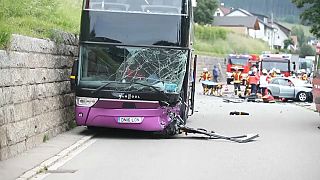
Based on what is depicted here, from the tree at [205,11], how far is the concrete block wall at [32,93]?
81013 mm

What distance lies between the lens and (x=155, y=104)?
14.8 m

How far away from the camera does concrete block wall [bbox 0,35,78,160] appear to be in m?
11.0

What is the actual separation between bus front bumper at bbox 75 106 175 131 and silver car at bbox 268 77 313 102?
24545mm

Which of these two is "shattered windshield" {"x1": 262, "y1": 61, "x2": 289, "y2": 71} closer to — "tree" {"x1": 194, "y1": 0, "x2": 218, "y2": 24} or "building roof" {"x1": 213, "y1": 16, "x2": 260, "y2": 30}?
"tree" {"x1": 194, "y1": 0, "x2": 218, "y2": 24}

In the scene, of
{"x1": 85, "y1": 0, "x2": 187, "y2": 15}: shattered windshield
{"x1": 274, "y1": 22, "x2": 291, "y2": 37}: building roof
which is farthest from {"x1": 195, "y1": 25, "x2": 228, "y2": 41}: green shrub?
{"x1": 274, "y1": 22, "x2": 291, "y2": 37}: building roof

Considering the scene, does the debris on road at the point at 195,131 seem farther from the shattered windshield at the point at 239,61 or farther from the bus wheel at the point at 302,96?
the shattered windshield at the point at 239,61

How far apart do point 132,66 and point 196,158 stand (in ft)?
11.5

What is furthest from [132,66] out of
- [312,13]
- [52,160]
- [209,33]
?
[209,33]

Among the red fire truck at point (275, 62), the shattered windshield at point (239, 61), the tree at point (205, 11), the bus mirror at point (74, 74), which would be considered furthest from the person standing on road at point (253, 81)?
the tree at point (205, 11)

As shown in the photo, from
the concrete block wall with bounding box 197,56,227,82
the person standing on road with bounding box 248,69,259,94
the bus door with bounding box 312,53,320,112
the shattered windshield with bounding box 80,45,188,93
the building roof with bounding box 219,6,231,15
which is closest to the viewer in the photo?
the shattered windshield with bounding box 80,45,188,93

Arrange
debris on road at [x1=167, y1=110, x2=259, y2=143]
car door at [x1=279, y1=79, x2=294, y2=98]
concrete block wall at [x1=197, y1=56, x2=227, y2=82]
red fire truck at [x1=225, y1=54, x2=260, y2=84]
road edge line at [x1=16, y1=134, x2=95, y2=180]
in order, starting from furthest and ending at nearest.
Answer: concrete block wall at [x1=197, y1=56, x2=227, y2=82] < red fire truck at [x1=225, y1=54, x2=260, y2=84] < car door at [x1=279, y1=79, x2=294, y2=98] < debris on road at [x1=167, y1=110, x2=259, y2=143] < road edge line at [x1=16, y1=134, x2=95, y2=180]

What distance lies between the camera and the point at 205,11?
98.4m

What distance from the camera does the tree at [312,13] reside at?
28.3 m

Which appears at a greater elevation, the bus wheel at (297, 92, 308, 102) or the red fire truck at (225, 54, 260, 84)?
the red fire truck at (225, 54, 260, 84)
